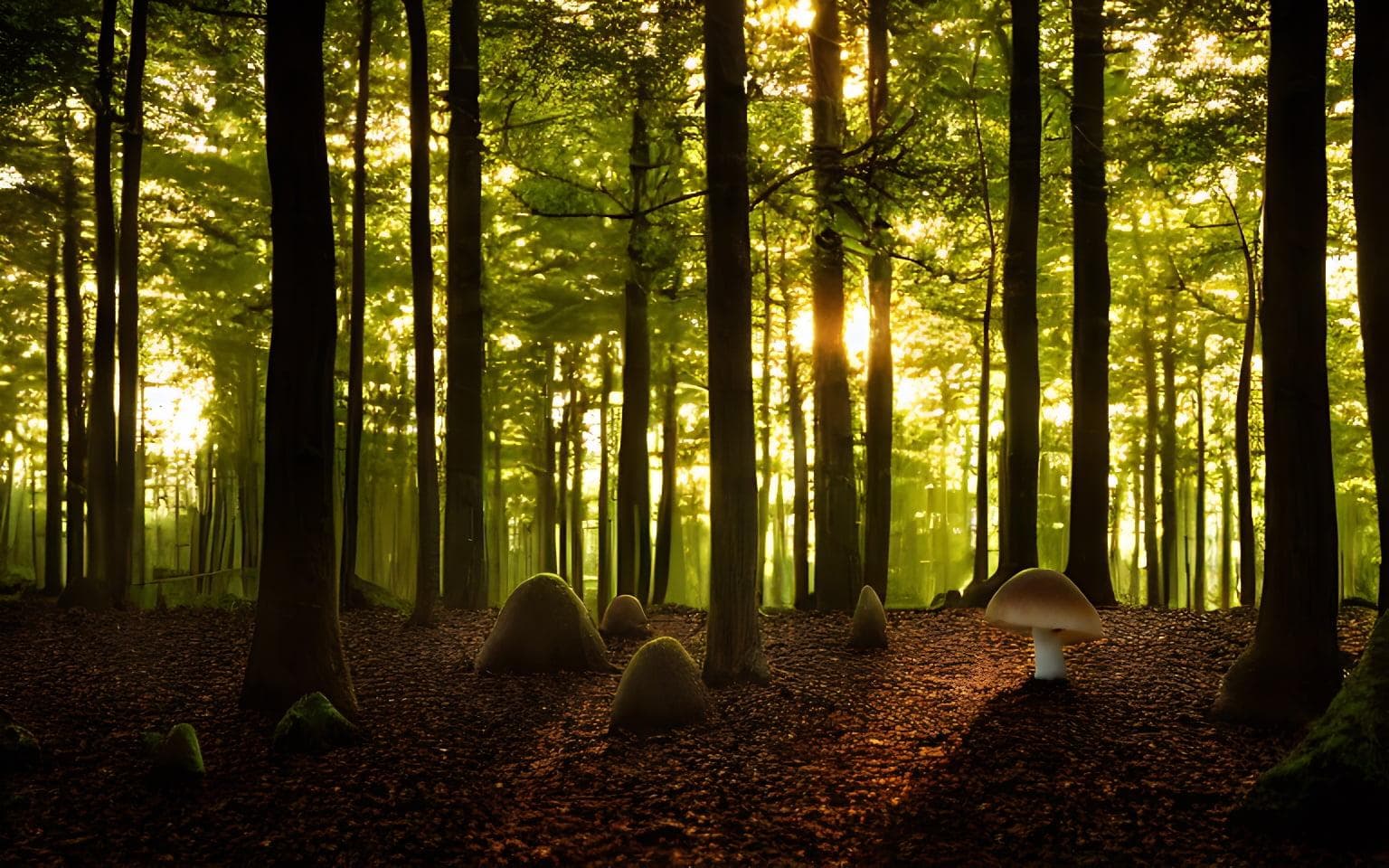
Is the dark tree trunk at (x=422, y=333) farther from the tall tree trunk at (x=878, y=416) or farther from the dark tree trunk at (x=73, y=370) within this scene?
the dark tree trunk at (x=73, y=370)

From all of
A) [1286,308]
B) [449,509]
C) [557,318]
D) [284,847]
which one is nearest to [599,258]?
[557,318]

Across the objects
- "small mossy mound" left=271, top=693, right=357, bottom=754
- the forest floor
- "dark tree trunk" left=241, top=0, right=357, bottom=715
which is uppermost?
"dark tree trunk" left=241, top=0, right=357, bottom=715

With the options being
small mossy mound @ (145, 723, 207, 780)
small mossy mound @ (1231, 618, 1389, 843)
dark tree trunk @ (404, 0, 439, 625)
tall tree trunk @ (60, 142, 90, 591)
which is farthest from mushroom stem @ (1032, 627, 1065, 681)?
tall tree trunk @ (60, 142, 90, 591)

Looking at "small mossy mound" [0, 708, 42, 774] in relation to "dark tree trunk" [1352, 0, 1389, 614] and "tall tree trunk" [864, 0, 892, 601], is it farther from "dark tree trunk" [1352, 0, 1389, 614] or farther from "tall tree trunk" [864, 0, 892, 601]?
"dark tree trunk" [1352, 0, 1389, 614]

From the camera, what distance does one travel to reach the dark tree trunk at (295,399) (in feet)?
22.4

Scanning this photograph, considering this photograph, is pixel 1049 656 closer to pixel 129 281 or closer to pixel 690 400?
pixel 129 281

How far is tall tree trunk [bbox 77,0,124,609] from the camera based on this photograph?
13.2 metres

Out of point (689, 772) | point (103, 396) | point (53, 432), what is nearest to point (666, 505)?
point (103, 396)

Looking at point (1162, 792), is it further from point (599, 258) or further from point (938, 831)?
point (599, 258)

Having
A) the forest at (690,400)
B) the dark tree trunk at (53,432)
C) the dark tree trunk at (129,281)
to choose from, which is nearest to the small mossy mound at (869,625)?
the forest at (690,400)

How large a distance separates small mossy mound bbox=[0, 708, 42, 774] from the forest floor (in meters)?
0.12

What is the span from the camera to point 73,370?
58.9ft

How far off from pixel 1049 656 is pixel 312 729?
5.53 metres

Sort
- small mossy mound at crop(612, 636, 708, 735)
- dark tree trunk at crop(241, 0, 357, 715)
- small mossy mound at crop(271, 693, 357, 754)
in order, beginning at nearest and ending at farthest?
small mossy mound at crop(271, 693, 357, 754) → small mossy mound at crop(612, 636, 708, 735) → dark tree trunk at crop(241, 0, 357, 715)
